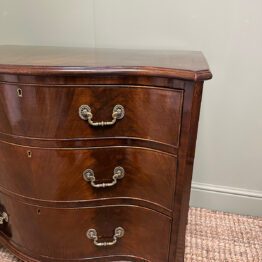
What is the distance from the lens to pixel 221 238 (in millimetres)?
1291

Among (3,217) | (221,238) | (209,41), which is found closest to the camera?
(3,217)

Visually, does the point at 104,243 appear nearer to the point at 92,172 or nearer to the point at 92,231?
the point at 92,231

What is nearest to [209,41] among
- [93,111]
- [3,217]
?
[93,111]

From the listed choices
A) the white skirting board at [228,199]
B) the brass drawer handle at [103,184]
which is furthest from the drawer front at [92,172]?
the white skirting board at [228,199]

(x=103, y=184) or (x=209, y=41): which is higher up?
(x=209, y=41)

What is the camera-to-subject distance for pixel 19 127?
Answer: 0.81 meters

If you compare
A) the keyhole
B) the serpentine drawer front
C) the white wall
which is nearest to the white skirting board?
the white wall

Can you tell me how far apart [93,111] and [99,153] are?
14cm

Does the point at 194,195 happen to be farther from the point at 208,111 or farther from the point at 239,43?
the point at 239,43

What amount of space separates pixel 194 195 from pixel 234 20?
2.90ft

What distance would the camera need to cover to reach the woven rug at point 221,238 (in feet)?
3.92

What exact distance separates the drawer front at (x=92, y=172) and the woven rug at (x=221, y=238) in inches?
20.2

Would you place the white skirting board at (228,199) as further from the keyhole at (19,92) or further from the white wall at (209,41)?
the keyhole at (19,92)

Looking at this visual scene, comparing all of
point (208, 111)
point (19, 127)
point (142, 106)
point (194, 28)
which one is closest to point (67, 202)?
point (19, 127)
